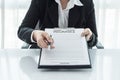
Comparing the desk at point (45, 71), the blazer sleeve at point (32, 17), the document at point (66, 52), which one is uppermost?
the blazer sleeve at point (32, 17)

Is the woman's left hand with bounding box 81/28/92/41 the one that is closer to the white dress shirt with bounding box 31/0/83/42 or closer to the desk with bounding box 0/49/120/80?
the desk with bounding box 0/49/120/80

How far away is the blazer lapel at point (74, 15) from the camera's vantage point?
5.22 feet

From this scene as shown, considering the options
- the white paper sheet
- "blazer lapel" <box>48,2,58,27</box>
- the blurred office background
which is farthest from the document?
the blurred office background

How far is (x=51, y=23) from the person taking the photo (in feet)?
5.25

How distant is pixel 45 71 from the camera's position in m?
1.11

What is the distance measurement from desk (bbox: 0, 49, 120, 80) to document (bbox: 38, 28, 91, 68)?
32mm

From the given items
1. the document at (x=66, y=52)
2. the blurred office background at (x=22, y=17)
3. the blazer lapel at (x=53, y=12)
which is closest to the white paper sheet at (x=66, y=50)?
the document at (x=66, y=52)

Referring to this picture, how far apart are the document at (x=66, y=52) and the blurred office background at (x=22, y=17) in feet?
3.90

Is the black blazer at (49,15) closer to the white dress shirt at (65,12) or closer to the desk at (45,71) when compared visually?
the white dress shirt at (65,12)

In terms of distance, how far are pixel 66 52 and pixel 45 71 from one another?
0.14 metres

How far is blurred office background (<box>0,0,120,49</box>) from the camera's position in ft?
7.85

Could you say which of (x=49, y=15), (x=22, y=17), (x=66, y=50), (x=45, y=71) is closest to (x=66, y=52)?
(x=66, y=50)

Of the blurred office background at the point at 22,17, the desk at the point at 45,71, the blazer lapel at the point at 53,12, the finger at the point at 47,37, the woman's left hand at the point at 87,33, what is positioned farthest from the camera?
the blurred office background at the point at 22,17

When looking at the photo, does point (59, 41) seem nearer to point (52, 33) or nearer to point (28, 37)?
point (52, 33)
